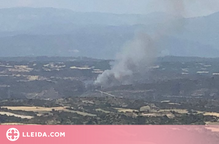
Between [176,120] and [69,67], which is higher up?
[69,67]

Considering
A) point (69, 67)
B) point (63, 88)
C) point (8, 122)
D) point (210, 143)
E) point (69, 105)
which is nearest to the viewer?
point (210, 143)

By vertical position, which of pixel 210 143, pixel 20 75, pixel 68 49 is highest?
pixel 68 49

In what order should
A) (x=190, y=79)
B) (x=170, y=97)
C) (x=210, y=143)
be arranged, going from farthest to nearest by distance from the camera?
(x=190, y=79)
(x=170, y=97)
(x=210, y=143)

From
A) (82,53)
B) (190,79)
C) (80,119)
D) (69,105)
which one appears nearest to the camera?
(80,119)

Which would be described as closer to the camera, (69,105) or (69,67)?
(69,105)

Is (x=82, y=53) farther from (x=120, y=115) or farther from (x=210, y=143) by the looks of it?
(x=210, y=143)

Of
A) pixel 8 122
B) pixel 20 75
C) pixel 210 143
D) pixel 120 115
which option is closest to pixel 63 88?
pixel 20 75

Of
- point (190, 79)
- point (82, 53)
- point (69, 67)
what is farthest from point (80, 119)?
point (82, 53)

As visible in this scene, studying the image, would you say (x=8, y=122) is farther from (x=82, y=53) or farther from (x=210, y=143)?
(x=82, y=53)

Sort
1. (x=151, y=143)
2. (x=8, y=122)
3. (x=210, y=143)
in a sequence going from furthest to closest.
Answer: (x=8, y=122) < (x=210, y=143) < (x=151, y=143)
